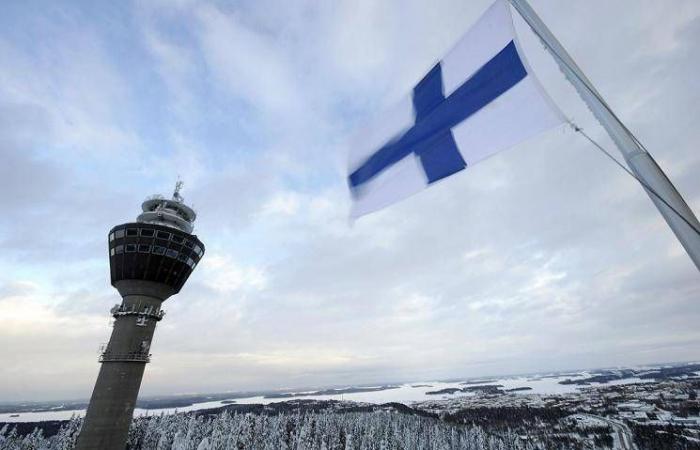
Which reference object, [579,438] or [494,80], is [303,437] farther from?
[494,80]

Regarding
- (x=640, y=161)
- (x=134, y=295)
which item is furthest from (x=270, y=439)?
(x=640, y=161)

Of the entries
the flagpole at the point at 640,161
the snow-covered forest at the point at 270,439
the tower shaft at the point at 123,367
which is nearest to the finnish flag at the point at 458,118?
the flagpole at the point at 640,161

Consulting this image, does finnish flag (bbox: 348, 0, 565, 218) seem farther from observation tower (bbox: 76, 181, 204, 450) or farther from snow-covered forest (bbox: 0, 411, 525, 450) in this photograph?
snow-covered forest (bbox: 0, 411, 525, 450)

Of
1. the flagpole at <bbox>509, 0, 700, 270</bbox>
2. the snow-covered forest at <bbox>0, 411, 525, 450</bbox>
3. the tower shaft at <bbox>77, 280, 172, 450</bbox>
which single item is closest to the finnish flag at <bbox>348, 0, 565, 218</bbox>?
the flagpole at <bbox>509, 0, 700, 270</bbox>

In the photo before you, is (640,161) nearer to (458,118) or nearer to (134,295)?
(458,118)

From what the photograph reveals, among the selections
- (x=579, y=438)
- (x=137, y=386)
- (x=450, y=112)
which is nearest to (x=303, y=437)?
(x=137, y=386)

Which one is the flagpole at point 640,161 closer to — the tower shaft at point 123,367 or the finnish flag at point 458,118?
the finnish flag at point 458,118
